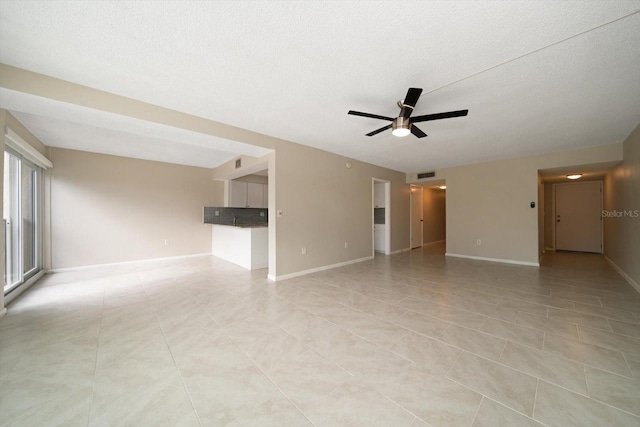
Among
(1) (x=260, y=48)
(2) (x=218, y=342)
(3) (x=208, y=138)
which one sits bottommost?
(2) (x=218, y=342)

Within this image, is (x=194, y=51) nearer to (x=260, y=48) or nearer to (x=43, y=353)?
(x=260, y=48)

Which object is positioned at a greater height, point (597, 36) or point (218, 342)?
point (597, 36)

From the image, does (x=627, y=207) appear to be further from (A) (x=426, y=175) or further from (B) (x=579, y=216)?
(B) (x=579, y=216)

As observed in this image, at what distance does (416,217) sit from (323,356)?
662 cm

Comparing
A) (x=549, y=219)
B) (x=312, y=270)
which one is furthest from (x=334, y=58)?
(x=549, y=219)

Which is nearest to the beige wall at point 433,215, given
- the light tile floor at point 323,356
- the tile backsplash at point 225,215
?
the light tile floor at point 323,356

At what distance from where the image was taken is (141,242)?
217 inches

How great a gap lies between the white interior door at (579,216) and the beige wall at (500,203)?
11.3 feet

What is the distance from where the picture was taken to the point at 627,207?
3932 millimetres

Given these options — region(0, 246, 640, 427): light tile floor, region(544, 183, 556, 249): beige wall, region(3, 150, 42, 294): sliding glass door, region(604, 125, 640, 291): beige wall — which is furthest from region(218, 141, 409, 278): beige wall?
region(544, 183, 556, 249): beige wall

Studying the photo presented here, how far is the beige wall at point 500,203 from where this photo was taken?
4.90 m

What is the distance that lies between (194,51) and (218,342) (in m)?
2.50

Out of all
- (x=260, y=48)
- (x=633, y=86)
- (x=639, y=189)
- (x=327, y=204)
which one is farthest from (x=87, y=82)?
(x=639, y=189)

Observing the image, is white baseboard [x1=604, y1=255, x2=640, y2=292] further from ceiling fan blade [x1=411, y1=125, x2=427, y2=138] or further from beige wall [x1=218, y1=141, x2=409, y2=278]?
beige wall [x1=218, y1=141, x2=409, y2=278]
